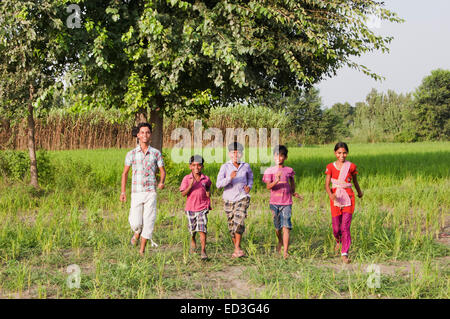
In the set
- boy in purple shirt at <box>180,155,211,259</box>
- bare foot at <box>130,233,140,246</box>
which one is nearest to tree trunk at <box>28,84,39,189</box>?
bare foot at <box>130,233,140,246</box>

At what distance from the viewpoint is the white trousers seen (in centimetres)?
597

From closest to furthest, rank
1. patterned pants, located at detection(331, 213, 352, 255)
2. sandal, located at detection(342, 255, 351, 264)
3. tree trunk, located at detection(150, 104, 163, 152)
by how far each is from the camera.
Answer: sandal, located at detection(342, 255, 351, 264), patterned pants, located at detection(331, 213, 352, 255), tree trunk, located at detection(150, 104, 163, 152)

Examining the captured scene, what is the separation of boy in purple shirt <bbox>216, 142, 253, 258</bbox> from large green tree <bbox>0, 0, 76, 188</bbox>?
498cm

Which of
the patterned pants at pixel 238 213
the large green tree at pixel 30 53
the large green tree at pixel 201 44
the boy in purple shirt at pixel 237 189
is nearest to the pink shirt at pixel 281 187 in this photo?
the boy in purple shirt at pixel 237 189

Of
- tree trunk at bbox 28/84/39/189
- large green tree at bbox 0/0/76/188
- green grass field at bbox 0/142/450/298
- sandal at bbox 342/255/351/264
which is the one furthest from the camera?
tree trunk at bbox 28/84/39/189

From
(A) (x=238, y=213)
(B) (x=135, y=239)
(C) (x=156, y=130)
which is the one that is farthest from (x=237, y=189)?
(C) (x=156, y=130)

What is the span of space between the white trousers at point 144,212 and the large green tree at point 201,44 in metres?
3.61

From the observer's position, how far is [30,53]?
9273 millimetres

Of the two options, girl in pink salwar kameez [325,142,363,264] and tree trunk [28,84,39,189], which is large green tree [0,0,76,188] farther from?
girl in pink salwar kameez [325,142,363,264]

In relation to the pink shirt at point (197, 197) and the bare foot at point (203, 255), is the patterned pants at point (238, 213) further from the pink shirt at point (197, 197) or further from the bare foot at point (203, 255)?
the bare foot at point (203, 255)

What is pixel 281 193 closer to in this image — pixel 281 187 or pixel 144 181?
pixel 281 187

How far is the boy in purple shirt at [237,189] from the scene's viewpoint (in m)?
5.68

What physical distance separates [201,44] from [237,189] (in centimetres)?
482

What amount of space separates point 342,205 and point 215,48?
15.7ft
